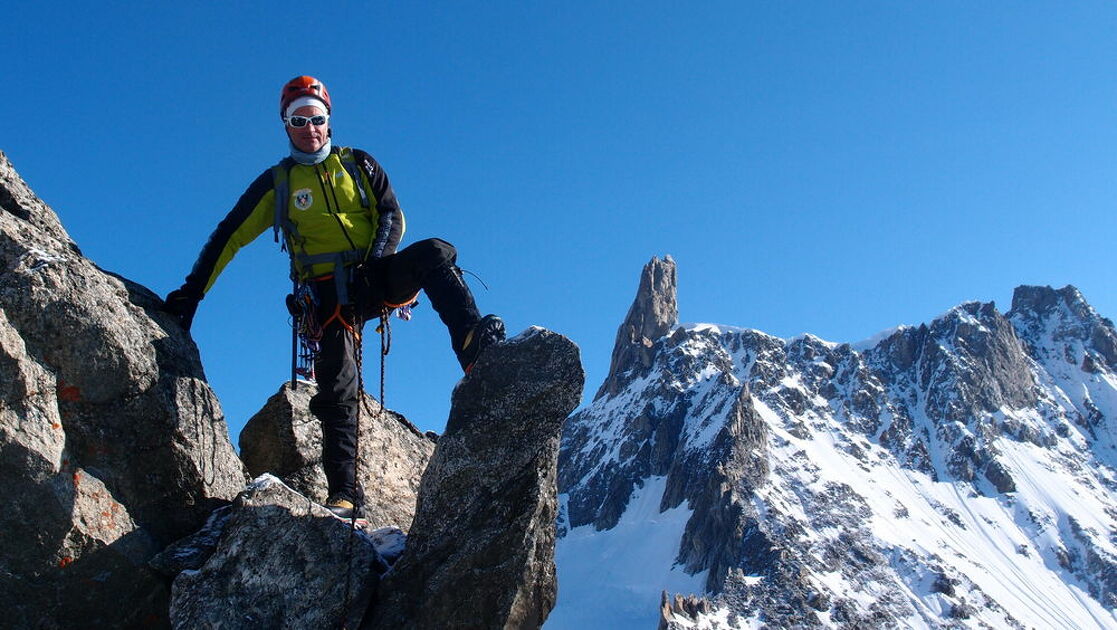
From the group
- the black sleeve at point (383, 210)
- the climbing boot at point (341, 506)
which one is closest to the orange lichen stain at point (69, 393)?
the climbing boot at point (341, 506)

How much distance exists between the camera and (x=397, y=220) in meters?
9.22

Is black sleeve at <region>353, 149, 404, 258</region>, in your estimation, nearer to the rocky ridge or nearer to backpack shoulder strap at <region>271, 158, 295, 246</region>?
backpack shoulder strap at <region>271, 158, 295, 246</region>

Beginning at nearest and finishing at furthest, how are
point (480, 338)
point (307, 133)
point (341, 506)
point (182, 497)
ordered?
point (182, 497)
point (480, 338)
point (341, 506)
point (307, 133)

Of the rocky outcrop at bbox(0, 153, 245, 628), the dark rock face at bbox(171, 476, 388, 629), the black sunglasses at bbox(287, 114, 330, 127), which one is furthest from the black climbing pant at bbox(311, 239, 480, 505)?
the black sunglasses at bbox(287, 114, 330, 127)

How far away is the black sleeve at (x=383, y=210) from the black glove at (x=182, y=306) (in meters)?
1.86

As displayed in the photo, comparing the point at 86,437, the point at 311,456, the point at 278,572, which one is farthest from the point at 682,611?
the point at 86,437

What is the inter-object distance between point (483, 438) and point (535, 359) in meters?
0.81

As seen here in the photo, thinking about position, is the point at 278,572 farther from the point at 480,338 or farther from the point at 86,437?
the point at 480,338

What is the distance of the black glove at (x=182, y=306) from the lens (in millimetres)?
9117

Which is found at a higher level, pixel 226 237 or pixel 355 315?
pixel 226 237

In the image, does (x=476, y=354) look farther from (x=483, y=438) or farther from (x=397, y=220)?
(x=397, y=220)

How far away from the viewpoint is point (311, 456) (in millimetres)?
11062

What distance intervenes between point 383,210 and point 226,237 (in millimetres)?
1512

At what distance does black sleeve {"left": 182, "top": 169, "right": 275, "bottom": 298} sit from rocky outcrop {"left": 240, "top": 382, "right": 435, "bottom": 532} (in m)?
2.40
